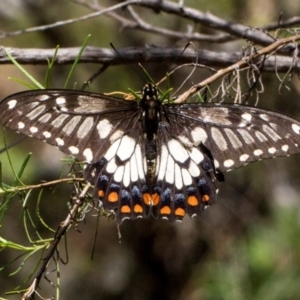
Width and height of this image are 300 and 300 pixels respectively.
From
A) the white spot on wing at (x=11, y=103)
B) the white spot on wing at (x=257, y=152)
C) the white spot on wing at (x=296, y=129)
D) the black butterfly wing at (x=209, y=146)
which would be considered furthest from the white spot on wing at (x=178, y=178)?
the white spot on wing at (x=11, y=103)

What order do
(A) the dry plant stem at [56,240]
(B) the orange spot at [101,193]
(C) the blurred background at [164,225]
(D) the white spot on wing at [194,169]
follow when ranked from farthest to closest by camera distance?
(C) the blurred background at [164,225], (D) the white spot on wing at [194,169], (B) the orange spot at [101,193], (A) the dry plant stem at [56,240]

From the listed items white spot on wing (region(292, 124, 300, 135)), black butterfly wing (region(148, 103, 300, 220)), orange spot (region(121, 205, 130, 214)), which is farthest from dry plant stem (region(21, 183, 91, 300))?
white spot on wing (region(292, 124, 300, 135))

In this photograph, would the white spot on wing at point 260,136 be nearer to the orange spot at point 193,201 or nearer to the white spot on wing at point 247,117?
the white spot on wing at point 247,117

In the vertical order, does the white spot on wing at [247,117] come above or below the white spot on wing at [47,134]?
above

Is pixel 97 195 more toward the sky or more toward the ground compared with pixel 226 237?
more toward the ground

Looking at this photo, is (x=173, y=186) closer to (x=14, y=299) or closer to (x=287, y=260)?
(x=287, y=260)

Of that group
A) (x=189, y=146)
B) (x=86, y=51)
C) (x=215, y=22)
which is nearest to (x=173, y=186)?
(x=189, y=146)
